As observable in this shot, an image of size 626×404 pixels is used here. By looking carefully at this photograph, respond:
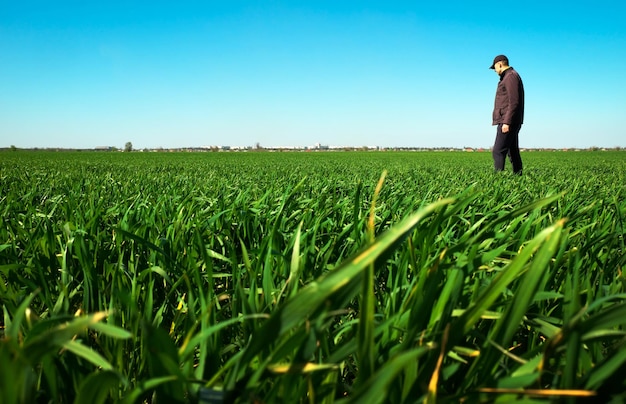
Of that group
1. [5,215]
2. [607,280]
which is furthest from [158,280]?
[607,280]

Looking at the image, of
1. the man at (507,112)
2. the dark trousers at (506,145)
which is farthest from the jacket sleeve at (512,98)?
the dark trousers at (506,145)

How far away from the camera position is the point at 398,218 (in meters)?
2.18

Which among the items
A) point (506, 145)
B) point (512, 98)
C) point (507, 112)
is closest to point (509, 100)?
point (512, 98)

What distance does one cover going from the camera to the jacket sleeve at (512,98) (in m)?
7.34

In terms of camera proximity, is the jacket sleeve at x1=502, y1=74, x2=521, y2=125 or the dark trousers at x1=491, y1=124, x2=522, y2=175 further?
the dark trousers at x1=491, y1=124, x2=522, y2=175

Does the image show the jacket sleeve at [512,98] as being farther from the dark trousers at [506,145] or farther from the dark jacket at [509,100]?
the dark trousers at [506,145]

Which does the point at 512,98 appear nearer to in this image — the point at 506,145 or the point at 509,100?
the point at 509,100

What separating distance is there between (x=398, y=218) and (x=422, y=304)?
4.82 ft

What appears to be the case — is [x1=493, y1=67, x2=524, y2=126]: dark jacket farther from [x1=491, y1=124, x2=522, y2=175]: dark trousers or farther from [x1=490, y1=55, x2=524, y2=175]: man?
[x1=491, y1=124, x2=522, y2=175]: dark trousers

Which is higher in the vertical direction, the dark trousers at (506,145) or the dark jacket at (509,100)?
the dark jacket at (509,100)

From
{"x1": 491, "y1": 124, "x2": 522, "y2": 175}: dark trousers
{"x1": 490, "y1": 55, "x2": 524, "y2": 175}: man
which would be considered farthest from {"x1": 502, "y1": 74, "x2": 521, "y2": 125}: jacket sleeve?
{"x1": 491, "y1": 124, "x2": 522, "y2": 175}: dark trousers

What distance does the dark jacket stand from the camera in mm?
7359

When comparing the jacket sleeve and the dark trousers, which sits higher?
the jacket sleeve

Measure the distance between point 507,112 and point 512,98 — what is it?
0.84ft
